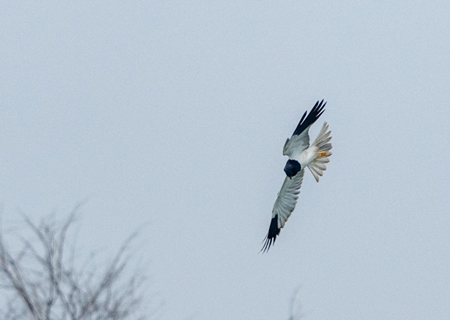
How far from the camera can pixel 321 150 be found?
43.7 feet

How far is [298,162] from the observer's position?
12.9 meters

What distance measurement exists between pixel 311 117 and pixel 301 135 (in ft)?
1.27

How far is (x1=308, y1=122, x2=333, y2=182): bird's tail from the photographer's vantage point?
43.5ft

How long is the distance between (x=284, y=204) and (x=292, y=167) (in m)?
1.21

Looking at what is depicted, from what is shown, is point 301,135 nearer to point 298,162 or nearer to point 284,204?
point 298,162

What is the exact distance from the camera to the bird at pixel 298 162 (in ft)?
40.8

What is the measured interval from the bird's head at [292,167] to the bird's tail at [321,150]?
1.88 feet

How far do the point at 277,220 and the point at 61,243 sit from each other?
7674 mm

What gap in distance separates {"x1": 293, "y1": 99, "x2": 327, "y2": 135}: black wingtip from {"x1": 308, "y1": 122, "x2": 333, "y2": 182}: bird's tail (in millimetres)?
871

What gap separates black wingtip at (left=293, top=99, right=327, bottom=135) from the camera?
1227cm

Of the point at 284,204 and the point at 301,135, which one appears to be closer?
the point at 301,135

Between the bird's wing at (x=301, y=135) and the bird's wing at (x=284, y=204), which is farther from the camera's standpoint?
the bird's wing at (x=284, y=204)

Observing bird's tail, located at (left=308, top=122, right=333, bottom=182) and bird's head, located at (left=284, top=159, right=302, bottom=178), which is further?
bird's tail, located at (left=308, top=122, right=333, bottom=182)

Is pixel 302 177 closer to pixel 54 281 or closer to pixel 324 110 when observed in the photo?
pixel 324 110
